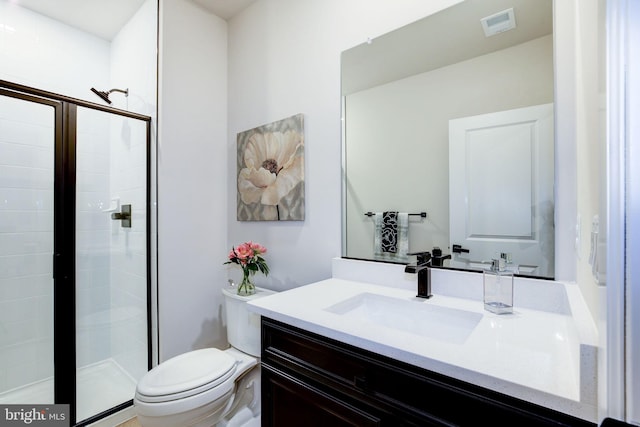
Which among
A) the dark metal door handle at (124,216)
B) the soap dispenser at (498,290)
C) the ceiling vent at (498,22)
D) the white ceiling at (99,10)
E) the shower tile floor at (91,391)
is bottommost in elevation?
the shower tile floor at (91,391)

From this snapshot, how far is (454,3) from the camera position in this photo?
1242 mm

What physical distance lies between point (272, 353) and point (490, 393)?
721mm

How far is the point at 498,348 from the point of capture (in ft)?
2.43

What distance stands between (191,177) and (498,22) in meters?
1.87

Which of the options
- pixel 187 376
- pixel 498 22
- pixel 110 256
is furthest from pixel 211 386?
pixel 498 22

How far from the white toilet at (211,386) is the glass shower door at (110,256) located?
0.73m

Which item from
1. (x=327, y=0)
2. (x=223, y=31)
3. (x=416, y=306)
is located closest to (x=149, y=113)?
(x=223, y=31)

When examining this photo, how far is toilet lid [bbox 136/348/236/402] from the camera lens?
1262mm

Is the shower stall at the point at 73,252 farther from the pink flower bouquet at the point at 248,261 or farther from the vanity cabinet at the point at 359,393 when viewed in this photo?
the vanity cabinet at the point at 359,393

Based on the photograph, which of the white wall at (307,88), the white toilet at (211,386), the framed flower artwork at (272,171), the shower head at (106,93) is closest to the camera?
the white toilet at (211,386)

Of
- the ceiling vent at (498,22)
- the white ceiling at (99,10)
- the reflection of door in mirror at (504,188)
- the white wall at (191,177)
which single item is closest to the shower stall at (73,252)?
the white wall at (191,177)

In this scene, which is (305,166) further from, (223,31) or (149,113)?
(223,31)

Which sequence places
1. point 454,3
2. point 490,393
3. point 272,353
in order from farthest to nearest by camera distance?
point 454,3
point 272,353
point 490,393

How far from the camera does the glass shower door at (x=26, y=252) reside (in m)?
1.81
